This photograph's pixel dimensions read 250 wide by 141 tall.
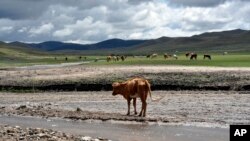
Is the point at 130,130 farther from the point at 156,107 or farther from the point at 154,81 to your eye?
the point at 154,81

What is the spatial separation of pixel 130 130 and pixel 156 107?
655 centimetres

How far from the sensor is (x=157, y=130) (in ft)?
63.4

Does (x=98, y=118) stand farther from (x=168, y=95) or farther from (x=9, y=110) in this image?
(x=168, y=95)

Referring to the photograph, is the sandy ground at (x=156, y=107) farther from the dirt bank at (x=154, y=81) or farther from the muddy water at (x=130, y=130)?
the dirt bank at (x=154, y=81)

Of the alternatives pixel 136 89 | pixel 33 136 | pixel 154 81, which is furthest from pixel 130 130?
pixel 154 81

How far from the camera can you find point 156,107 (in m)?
26.0

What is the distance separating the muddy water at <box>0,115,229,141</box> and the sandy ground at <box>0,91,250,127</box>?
3.06ft

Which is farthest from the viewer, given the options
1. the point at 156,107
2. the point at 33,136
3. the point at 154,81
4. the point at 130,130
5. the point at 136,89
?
the point at 154,81

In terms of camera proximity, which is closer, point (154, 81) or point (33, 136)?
point (33, 136)

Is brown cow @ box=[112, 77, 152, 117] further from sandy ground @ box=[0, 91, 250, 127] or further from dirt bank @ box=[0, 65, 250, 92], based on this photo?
dirt bank @ box=[0, 65, 250, 92]

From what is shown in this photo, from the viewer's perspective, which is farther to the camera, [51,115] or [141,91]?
[51,115]

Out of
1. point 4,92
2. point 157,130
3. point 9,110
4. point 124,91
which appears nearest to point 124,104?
point 124,91

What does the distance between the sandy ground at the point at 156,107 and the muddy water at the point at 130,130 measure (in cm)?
93

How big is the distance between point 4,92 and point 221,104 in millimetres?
18579
